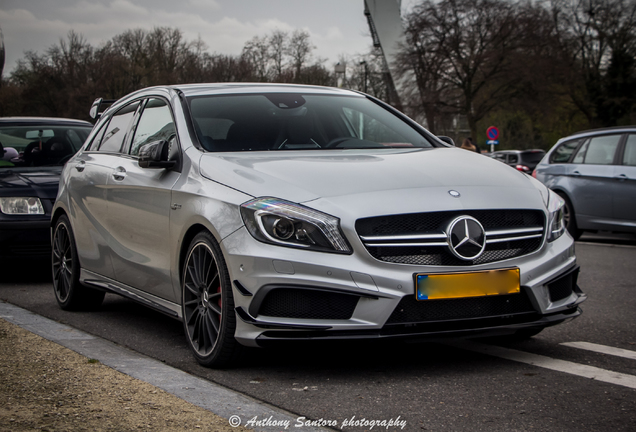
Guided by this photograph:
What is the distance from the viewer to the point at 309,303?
157 inches

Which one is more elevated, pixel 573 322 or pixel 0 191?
pixel 0 191

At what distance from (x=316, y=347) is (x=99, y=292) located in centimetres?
238

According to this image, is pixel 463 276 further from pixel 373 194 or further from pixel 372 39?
pixel 372 39

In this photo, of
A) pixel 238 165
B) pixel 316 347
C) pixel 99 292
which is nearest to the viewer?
pixel 238 165

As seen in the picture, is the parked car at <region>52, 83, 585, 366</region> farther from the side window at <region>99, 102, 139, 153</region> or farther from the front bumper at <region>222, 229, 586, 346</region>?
the side window at <region>99, 102, 139, 153</region>

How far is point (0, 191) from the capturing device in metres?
8.24

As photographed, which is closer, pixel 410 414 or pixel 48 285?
pixel 410 414

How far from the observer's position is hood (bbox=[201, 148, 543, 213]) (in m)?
4.11

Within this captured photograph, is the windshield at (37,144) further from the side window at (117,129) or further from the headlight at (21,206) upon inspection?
the side window at (117,129)

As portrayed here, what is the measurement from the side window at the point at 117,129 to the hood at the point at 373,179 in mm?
1673

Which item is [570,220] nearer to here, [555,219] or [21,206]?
[21,206]

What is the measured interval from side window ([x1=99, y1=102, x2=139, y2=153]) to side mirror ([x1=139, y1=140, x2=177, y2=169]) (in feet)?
3.65

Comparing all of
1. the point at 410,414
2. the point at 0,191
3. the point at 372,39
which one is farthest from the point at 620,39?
the point at 410,414

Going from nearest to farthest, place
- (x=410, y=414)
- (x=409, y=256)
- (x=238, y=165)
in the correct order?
(x=410, y=414), (x=409, y=256), (x=238, y=165)
